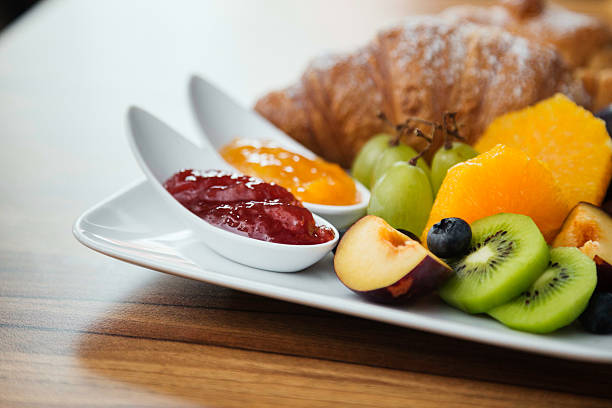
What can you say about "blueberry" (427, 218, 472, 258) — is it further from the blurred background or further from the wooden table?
the blurred background

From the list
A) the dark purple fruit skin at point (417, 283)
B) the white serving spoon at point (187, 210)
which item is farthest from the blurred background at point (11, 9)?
the dark purple fruit skin at point (417, 283)

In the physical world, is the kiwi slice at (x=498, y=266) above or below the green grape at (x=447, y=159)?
below

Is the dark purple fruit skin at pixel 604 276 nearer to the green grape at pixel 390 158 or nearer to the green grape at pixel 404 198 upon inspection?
the green grape at pixel 404 198

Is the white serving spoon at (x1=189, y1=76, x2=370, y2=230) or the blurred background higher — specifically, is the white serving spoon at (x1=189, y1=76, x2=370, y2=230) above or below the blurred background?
below

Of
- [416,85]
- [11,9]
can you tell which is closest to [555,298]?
[416,85]

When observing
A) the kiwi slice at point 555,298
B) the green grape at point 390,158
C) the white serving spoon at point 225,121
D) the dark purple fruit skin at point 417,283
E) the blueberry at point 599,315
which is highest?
the white serving spoon at point 225,121

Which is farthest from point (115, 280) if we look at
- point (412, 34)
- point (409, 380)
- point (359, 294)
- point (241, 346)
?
point (412, 34)

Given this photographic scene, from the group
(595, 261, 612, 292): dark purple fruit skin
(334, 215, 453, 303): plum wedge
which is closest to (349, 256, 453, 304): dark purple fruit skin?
(334, 215, 453, 303): plum wedge

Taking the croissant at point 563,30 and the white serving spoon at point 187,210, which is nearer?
the white serving spoon at point 187,210
